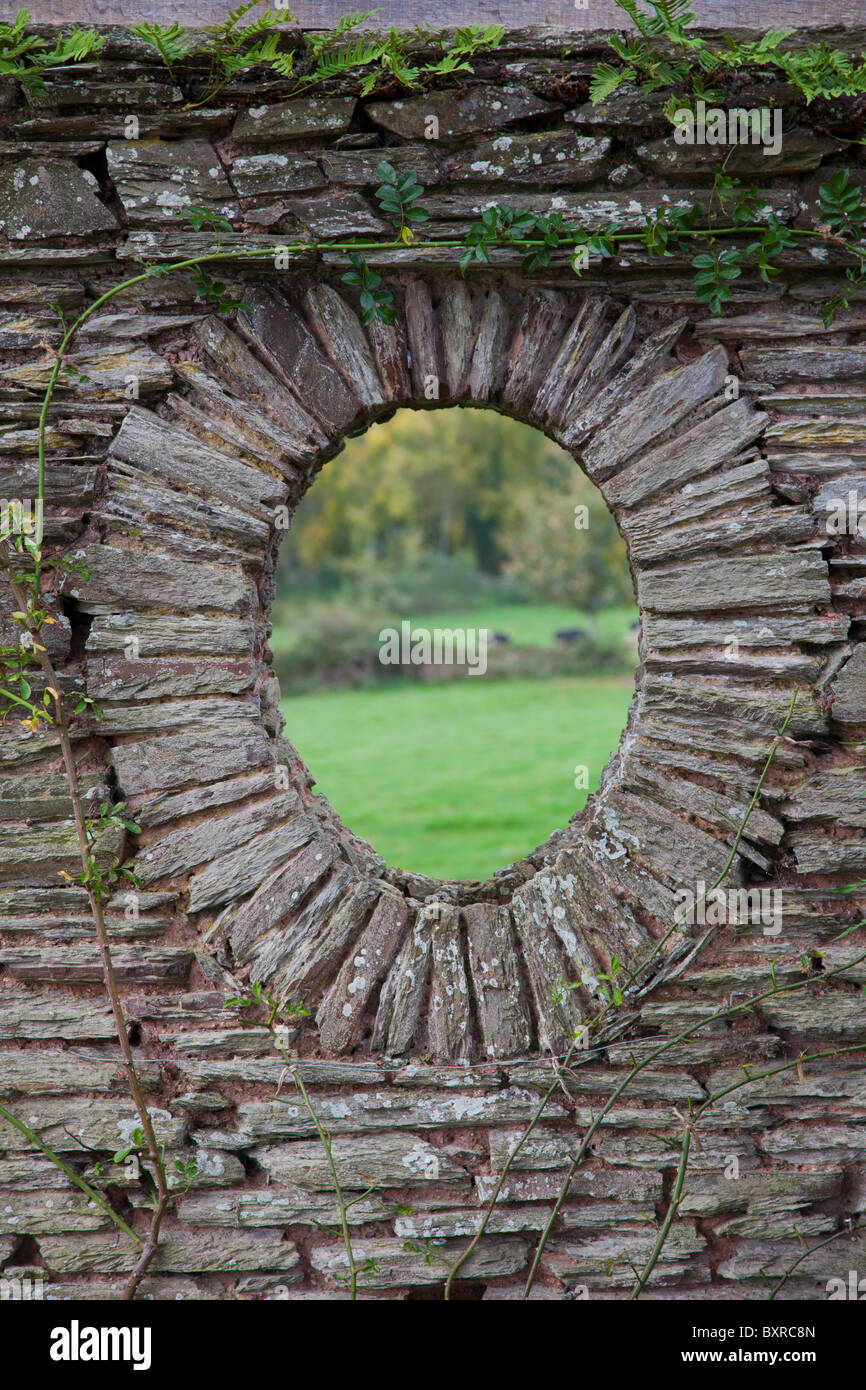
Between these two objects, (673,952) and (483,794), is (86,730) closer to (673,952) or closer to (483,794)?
(673,952)

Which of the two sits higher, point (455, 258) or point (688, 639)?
point (455, 258)

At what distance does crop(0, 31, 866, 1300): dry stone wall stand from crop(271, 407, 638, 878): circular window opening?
461 millimetres

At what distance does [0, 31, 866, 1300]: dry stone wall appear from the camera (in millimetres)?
2406

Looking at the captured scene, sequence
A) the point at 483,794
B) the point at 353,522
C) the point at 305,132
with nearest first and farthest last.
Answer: the point at 305,132 < the point at 483,794 < the point at 353,522

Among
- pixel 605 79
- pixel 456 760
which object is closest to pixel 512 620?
pixel 456 760

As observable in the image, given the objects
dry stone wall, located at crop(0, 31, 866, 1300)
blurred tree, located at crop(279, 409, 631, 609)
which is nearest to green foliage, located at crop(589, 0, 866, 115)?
dry stone wall, located at crop(0, 31, 866, 1300)

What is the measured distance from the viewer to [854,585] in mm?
2414

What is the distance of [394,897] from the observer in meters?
2.48

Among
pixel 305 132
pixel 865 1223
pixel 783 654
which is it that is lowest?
pixel 865 1223

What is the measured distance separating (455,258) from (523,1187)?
233 cm

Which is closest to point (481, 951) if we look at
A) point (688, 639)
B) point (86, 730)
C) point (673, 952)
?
point (673, 952)

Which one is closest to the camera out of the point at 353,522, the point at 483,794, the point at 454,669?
the point at 483,794

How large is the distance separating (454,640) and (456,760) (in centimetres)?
584

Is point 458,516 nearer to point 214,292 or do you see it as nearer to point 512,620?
point 512,620
